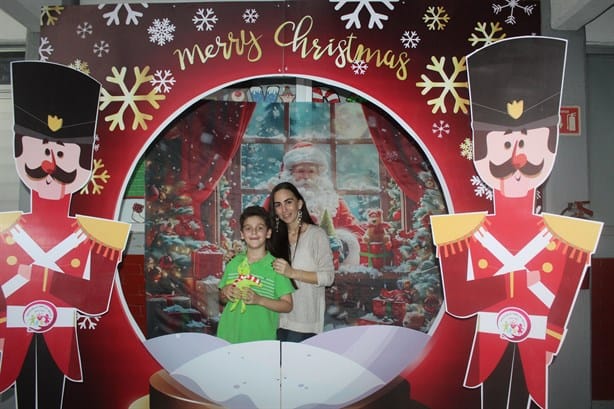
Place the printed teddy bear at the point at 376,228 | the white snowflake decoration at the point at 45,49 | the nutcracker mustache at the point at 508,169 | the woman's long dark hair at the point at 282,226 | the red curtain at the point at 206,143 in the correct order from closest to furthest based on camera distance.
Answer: the nutcracker mustache at the point at 508,169, the white snowflake decoration at the point at 45,49, the woman's long dark hair at the point at 282,226, the red curtain at the point at 206,143, the printed teddy bear at the point at 376,228

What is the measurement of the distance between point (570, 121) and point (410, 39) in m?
1.06

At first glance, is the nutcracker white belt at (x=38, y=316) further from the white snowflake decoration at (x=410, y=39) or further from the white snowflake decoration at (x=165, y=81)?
the white snowflake decoration at (x=410, y=39)

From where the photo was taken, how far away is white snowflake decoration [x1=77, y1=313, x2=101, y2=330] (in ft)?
9.12

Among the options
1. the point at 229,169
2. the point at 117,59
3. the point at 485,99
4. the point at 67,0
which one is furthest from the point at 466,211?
the point at 67,0

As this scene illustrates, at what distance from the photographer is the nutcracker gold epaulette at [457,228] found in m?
2.74

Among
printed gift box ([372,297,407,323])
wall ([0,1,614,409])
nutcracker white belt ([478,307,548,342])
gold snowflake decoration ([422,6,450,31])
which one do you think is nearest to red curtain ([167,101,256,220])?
wall ([0,1,614,409])

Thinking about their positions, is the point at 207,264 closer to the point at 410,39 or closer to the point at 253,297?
the point at 253,297

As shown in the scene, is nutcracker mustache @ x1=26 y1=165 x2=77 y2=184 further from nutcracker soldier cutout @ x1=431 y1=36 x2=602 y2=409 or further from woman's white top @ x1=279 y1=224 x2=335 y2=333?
nutcracker soldier cutout @ x1=431 y1=36 x2=602 y2=409

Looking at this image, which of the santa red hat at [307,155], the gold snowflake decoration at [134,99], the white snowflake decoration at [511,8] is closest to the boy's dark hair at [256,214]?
the santa red hat at [307,155]

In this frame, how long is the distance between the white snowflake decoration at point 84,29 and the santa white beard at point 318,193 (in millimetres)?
1435

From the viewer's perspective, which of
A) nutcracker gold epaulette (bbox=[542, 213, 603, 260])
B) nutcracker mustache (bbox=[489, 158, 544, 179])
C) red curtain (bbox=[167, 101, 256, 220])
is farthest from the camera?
red curtain (bbox=[167, 101, 256, 220])

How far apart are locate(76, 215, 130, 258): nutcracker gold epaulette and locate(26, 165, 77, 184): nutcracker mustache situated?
229 millimetres

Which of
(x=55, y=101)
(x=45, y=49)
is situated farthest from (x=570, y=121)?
(x=45, y=49)

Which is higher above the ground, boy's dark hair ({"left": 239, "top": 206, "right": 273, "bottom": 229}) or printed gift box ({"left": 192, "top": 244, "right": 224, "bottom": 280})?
boy's dark hair ({"left": 239, "top": 206, "right": 273, "bottom": 229})
